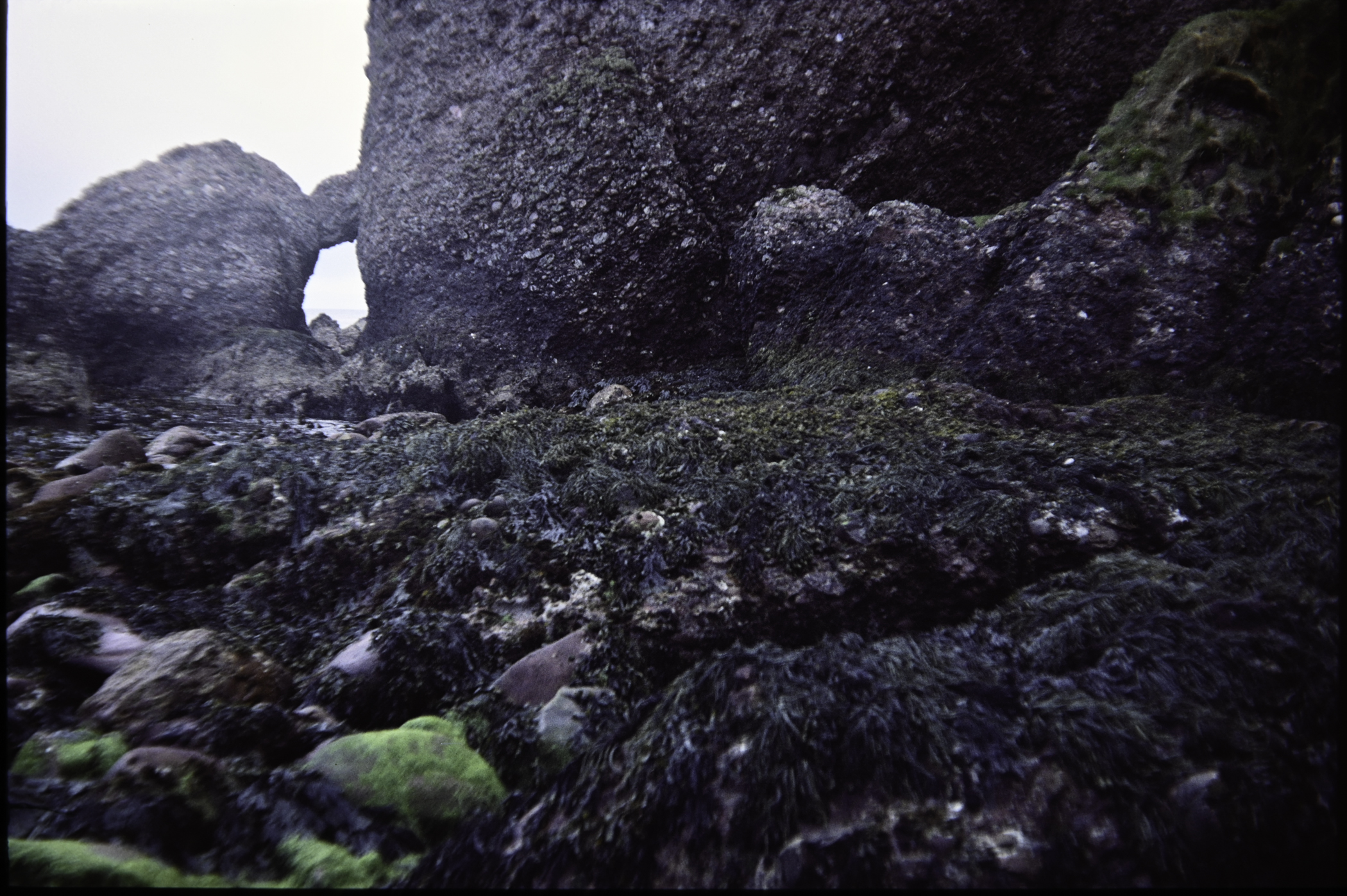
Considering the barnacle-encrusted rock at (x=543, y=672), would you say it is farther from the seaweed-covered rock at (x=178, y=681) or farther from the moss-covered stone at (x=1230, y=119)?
the moss-covered stone at (x=1230, y=119)

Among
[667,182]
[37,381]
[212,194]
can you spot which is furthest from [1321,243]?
[212,194]

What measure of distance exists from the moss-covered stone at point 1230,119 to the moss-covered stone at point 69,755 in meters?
7.12

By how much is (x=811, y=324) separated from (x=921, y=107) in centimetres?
308

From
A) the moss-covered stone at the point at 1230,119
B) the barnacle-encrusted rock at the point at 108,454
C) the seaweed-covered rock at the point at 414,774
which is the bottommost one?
the seaweed-covered rock at the point at 414,774

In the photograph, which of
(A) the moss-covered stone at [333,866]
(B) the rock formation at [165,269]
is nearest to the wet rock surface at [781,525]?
(A) the moss-covered stone at [333,866]

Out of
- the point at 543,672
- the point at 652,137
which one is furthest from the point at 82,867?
the point at 652,137

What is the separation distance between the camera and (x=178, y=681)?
6.85 feet

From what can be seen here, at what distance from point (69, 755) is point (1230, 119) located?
8.01m

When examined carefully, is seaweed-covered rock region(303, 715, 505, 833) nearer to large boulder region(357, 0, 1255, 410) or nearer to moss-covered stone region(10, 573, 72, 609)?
moss-covered stone region(10, 573, 72, 609)

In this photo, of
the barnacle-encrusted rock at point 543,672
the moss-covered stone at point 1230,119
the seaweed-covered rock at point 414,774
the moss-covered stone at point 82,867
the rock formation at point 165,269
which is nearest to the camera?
the moss-covered stone at point 82,867

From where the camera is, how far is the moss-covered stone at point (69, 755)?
181 centimetres

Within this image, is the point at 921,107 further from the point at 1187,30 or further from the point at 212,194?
the point at 212,194

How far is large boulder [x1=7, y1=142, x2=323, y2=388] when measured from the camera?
336 inches

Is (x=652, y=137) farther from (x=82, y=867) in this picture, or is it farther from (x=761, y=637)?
(x=82, y=867)
